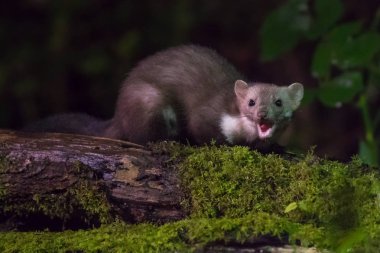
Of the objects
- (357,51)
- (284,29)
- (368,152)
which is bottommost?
(368,152)

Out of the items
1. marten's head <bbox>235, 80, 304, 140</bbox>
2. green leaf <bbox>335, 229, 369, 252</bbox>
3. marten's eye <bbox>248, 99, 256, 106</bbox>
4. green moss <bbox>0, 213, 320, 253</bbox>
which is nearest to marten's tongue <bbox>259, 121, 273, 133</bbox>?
marten's head <bbox>235, 80, 304, 140</bbox>

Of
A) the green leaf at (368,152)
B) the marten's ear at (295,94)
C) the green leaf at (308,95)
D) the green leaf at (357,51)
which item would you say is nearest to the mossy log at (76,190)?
the marten's ear at (295,94)

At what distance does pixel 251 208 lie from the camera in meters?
4.37

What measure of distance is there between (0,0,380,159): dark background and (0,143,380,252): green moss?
171 inches

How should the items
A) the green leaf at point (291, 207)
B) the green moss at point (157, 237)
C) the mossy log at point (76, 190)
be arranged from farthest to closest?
the mossy log at point (76, 190), the green leaf at point (291, 207), the green moss at point (157, 237)

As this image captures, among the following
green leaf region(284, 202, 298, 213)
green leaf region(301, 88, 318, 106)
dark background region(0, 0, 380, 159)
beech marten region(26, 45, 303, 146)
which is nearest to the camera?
green leaf region(284, 202, 298, 213)

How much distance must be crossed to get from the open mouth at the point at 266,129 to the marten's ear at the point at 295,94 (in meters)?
0.27

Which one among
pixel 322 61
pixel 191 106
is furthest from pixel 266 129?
pixel 322 61

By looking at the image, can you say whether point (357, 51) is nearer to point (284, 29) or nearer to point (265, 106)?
point (284, 29)

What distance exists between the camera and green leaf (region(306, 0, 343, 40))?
6.16m

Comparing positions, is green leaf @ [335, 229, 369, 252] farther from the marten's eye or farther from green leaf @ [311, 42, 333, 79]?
green leaf @ [311, 42, 333, 79]

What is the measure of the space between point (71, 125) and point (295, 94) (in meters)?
1.56

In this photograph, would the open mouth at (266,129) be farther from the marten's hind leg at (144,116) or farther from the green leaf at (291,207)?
the green leaf at (291,207)

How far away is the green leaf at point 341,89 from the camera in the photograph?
597 centimetres
